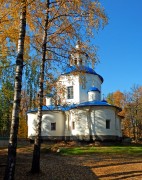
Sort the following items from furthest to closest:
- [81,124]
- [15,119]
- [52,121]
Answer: [52,121] → [81,124] → [15,119]

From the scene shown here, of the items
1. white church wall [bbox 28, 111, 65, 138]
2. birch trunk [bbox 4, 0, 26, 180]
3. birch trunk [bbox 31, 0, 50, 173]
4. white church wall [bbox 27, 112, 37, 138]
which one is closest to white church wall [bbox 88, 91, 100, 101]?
white church wall [bbox 28, 111, 65, 138]

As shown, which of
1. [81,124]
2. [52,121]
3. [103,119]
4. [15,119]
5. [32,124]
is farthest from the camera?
[32,124]

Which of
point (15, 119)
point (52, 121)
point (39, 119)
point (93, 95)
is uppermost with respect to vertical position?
point (93, 95)

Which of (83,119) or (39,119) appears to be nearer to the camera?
(39,119)

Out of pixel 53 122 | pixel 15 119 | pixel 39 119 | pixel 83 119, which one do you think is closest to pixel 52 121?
pixel 53 122

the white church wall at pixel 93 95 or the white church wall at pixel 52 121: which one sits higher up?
the white church wall at pixel 93 95

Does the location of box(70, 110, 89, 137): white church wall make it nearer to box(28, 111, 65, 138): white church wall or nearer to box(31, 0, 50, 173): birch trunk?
box(28, 111, 65, 138): white church wall

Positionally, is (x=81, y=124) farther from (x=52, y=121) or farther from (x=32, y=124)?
(x=32, y=124)

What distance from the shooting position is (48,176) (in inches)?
433

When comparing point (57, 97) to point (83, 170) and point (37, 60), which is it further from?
point (83, 170)

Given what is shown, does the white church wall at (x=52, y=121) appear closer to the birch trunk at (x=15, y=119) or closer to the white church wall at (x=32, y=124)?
the white church wall at (x=32, y=124)

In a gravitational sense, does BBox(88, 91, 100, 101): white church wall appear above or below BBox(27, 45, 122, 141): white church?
above

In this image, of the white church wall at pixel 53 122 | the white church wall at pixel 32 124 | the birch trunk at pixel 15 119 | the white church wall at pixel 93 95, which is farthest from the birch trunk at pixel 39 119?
the white church wall at pixel 32 124

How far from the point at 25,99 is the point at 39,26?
35.4m
